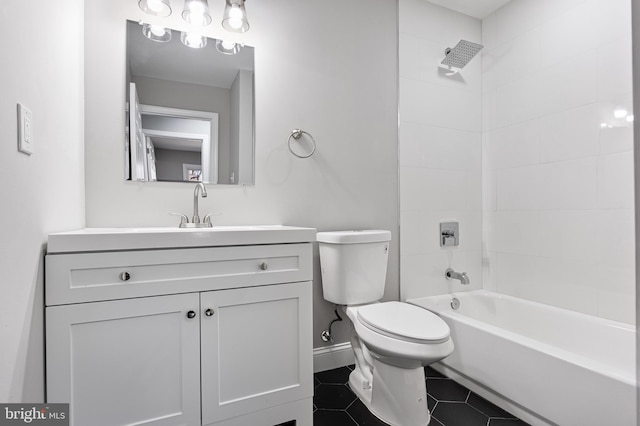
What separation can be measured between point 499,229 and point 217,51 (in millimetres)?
2182

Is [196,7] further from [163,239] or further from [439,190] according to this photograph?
[439,190]

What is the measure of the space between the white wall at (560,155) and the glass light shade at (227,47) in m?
1.84

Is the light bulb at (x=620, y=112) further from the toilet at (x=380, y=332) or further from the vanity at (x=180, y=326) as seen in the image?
the vanity at (x=180, y=326)

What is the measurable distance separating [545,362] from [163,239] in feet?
5.29

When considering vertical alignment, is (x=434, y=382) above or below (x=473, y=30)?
below

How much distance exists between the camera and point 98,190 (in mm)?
1458

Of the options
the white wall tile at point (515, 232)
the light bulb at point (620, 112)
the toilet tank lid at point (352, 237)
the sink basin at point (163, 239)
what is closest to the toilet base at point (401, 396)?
the toilet tank lid at point (352, 237)

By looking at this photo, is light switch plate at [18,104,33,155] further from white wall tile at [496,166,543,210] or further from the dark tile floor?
white wall tile at [496,166,543,210]

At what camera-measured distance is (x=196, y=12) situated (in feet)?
5.06

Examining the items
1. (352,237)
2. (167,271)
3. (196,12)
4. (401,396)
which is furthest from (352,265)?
(196,12)

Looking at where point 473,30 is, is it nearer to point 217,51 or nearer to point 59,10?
point 217,51

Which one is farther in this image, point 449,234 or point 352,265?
point 449,234

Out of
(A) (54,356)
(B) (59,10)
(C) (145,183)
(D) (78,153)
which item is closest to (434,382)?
(A) (54,356)

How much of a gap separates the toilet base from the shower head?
6.54 ft
